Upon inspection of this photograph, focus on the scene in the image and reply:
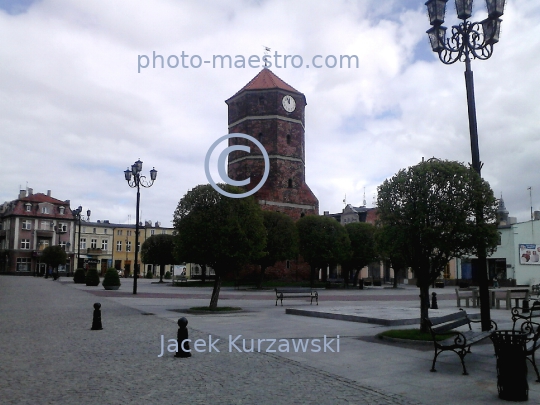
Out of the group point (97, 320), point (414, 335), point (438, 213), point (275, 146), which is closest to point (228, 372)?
point (414, 335)

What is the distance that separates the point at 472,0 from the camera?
10953 millimetres

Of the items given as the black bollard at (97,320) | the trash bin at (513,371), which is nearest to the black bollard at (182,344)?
the black bollard at (97,320)

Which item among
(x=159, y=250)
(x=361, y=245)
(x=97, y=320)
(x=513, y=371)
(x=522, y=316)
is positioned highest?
Result: (x=361, y=245)

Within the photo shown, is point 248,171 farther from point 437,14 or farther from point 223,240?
point 437,14

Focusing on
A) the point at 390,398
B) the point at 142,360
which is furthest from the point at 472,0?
the point at 142,360

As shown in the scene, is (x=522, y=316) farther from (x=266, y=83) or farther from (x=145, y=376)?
(x=266, y=83)

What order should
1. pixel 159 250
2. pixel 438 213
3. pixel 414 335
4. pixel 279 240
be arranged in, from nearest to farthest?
1. pixel 438 213
2. pixel 414 335
3. pixel 279 240
4. pixel 159 250

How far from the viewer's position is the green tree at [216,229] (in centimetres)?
1817

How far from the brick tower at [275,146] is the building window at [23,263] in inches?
1635

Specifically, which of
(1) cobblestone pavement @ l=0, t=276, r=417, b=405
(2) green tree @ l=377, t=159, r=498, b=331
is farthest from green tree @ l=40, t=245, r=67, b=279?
(2) green tree @ l=377, t=159, r=498, b=331

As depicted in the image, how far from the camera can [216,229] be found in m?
18.1

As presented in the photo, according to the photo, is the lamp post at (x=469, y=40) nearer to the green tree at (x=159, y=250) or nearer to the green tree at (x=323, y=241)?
the green tree at (x=323, y=241)

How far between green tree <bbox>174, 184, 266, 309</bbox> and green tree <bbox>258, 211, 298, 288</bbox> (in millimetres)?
23715

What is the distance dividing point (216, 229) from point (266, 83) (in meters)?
44.8
